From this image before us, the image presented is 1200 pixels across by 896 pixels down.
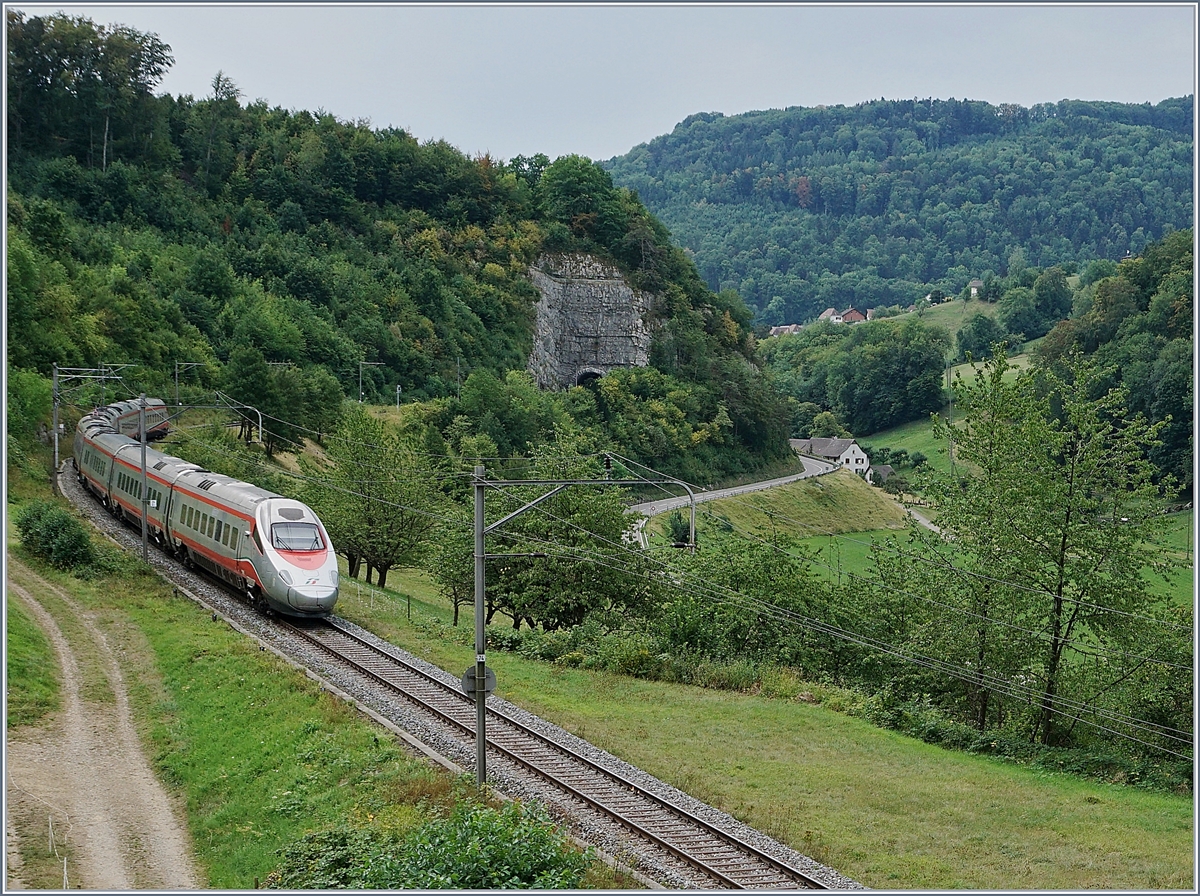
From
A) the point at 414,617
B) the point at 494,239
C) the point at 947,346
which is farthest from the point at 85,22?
the point at 947,346

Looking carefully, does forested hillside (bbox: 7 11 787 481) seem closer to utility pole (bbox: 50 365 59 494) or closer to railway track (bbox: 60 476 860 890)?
utility pole (bbox: 50 365 59 494)

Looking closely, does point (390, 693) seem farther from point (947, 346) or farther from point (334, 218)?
point (947, 346)

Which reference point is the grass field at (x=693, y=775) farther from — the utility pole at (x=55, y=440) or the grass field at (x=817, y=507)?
the grass field at (x=817, y=507)

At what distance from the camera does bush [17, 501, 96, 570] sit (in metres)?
33.6

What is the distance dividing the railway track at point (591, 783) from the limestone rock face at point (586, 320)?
83708mm

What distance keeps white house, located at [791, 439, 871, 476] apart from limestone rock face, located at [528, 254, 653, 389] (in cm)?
3258

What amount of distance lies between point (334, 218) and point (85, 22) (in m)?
26.0

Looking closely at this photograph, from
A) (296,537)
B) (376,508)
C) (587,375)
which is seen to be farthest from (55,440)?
(587,375)

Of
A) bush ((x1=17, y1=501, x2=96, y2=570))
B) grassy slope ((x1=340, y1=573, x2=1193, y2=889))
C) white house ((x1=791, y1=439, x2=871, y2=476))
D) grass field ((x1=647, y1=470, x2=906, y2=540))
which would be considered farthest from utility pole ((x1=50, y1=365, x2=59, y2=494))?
white house ((x1=791, y1=439, x2=871, y2=476))

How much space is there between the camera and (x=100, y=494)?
44.5 m

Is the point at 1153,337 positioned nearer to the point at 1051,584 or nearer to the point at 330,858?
the point at 1051,584

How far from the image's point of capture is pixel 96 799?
64.0 ft

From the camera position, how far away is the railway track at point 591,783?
1708 cm

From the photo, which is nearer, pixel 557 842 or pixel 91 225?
pixel 557 842
